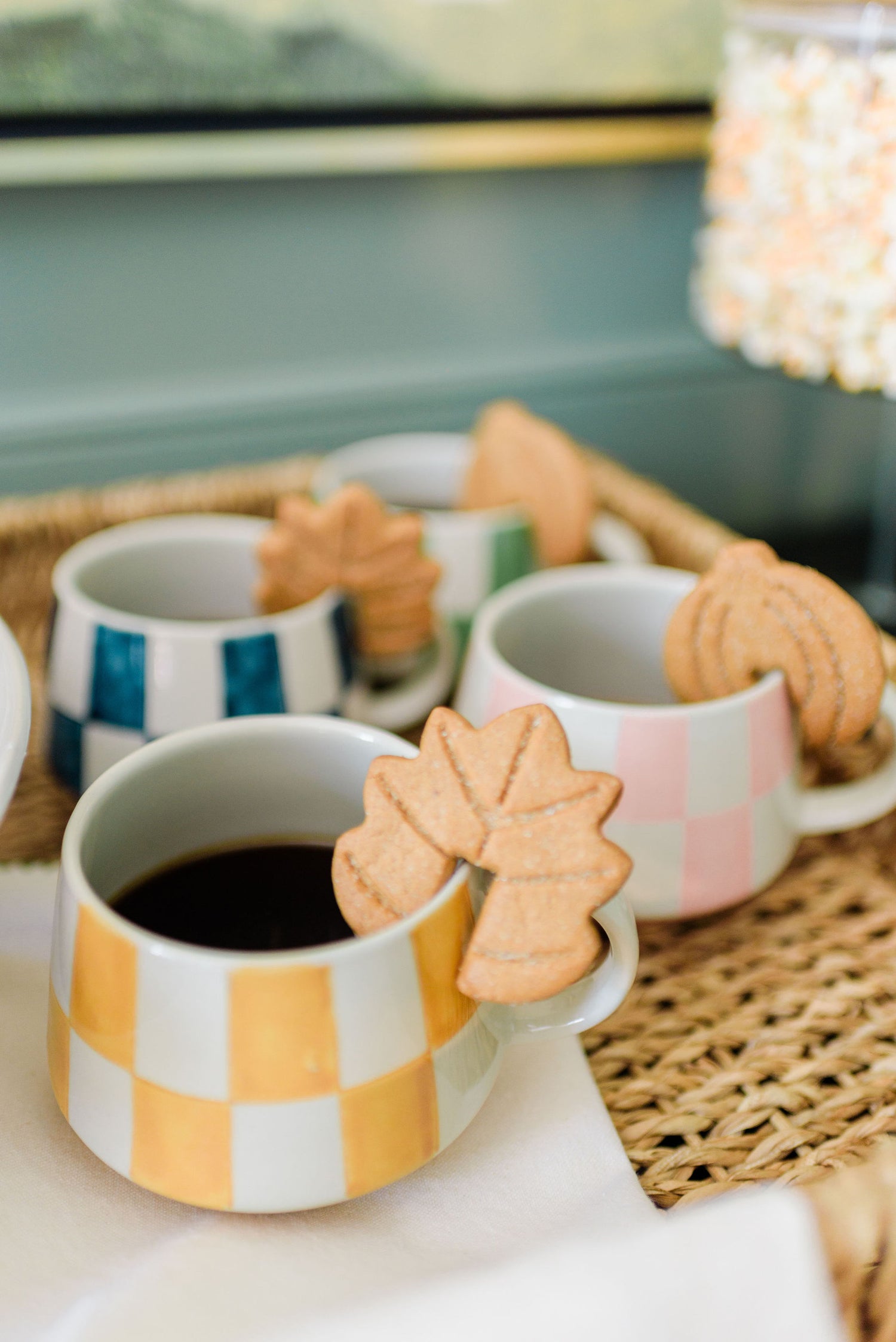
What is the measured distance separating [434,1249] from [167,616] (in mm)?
338

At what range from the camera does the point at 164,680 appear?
0.45 metres

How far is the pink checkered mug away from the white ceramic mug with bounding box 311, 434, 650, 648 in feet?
0.25

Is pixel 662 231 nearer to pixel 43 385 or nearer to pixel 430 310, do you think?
pixel 430 310

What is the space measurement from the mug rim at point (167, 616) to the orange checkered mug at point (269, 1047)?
12 cm

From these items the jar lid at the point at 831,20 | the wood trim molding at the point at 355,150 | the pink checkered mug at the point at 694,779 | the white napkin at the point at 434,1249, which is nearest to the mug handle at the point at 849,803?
the pink checkered mug at the point at 694,779

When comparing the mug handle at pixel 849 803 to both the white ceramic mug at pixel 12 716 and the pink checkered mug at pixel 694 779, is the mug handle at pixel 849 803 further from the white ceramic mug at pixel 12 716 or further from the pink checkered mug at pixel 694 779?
the white ceramic mug at pixel 12 716

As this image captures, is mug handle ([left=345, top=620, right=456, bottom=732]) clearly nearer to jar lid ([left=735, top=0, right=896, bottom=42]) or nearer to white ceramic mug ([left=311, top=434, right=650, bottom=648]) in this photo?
white ceramic mug ([left=311, top=434, right=650, bottom=648])

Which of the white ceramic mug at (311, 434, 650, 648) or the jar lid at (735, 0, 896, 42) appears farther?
the white ceramic mug at (311, 434, 650, 648)

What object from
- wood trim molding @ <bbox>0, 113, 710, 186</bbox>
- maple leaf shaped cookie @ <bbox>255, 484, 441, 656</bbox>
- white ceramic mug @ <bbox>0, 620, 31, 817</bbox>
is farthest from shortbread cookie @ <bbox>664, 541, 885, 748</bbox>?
wood trim molding @ <bbox>0, 113, 710, 186</bbox>

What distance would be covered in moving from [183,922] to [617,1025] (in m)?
0.17

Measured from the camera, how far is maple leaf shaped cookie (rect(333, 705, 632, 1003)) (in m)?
0.31

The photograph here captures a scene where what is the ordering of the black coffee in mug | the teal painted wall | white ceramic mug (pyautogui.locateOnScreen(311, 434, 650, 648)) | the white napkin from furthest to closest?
1. the teal painted wall
2. white ceramic mug (pyautogui.locateOnScreen(311, 434, 650, 648))
3. the black coffee in mug
4. the white napkin

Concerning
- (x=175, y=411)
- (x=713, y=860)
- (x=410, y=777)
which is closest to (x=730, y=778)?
(x=713, y=860)

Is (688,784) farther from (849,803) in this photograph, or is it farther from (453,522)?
(453,522)
